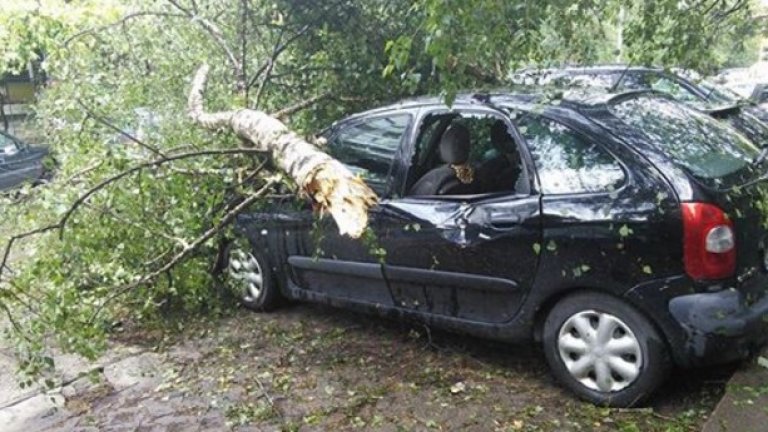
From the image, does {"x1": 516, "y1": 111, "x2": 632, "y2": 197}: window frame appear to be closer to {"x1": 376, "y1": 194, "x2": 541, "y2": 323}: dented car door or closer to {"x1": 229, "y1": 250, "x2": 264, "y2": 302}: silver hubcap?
{"x1": 376, "y1": 194, "x2": 541, "y2": 323}: dented car door

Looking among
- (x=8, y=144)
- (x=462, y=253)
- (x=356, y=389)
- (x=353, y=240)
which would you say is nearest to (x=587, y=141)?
(x=462, y=253)

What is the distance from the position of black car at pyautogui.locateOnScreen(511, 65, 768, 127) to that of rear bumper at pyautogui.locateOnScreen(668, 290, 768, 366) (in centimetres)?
189

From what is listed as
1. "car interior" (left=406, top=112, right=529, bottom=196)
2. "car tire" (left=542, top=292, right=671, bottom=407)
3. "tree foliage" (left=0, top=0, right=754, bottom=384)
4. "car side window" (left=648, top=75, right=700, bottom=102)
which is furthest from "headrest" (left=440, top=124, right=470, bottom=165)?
"car side window" (left=648, top=75, right=700, bottom=102)

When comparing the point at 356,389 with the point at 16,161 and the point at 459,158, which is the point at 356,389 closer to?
the point at 459,158

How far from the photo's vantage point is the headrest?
429 centimetres

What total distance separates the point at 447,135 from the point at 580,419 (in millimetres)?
1852

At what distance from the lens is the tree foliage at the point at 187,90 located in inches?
159

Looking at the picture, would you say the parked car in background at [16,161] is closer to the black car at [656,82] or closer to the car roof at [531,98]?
the black car at [656,82]

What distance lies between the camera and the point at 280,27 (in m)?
6.02

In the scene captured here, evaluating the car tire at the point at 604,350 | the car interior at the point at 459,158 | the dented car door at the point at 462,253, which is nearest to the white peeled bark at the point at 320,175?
the dented car door at the point at 462,253

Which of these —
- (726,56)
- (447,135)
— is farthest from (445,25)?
(726,56)

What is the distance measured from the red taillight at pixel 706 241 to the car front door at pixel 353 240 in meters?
1.74

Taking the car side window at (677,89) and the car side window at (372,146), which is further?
the car side window at (677,89)

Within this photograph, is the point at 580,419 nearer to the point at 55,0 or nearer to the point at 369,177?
the point at 369,177
